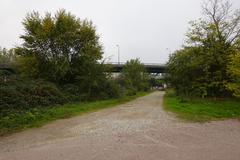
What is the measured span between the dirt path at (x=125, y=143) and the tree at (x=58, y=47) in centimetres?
1768

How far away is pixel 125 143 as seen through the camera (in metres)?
7.77

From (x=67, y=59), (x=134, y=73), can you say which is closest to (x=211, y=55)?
(x=67, y=59)

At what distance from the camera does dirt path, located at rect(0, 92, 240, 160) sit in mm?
6547

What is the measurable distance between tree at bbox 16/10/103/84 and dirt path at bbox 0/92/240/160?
17678mm

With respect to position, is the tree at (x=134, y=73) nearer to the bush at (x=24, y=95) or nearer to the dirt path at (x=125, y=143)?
the bush at (x=24, y=95)

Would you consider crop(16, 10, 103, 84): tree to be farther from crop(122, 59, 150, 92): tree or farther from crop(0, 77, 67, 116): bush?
crop(122, 59, 150, 92): tree

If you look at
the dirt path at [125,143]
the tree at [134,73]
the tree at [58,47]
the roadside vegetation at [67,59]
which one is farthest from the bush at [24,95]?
the tree at [134,73]

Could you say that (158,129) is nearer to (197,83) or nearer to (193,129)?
(193,129)

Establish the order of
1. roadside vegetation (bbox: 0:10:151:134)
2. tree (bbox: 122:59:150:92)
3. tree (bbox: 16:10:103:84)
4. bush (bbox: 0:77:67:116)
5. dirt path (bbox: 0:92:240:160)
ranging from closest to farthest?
dirt path (bbox: 0:92:240:160), bush (bbox: 0:77:67:116), roadside vegetation (bbox: 0:10:151:134), tree (bbox: 16:10:103:84), tree (bbox: 122:59:150:92)

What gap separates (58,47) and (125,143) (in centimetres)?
2248

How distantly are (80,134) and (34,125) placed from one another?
11.4 feet

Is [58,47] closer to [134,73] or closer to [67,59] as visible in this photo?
[67,59]

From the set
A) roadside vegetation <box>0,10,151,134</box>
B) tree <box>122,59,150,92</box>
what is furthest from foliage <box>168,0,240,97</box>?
tree <box>122,59,150,92</box>

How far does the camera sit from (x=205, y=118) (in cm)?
1338
